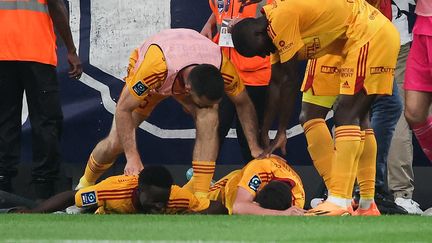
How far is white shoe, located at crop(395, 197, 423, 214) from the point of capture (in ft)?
32.6

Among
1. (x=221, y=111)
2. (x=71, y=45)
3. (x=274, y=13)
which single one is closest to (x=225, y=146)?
(x=221, y=111)

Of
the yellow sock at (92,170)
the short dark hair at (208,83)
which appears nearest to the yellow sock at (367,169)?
the short dark hair at (208,83)

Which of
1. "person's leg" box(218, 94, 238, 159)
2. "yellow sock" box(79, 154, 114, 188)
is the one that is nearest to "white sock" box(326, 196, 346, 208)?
"person's leg" box(218, 94, 238, 159)

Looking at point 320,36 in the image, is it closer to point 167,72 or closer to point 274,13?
point 274,13

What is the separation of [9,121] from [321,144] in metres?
2.37

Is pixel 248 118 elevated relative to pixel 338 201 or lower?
elevated

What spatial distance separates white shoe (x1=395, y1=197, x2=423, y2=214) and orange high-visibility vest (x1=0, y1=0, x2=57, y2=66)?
286 cm

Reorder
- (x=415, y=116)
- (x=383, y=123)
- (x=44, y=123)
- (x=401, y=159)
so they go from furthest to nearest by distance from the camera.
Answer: (x=401, y=159) < (x=383, y=123) < (x=44, y=123) < (x=415, y=116)

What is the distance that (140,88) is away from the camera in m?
8.87

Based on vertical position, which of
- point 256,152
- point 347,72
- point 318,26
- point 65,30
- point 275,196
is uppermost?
point 318,26

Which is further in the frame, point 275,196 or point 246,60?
point 246,60

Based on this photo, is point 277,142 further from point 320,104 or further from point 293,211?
point 293,211

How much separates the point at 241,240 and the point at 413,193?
440 cm

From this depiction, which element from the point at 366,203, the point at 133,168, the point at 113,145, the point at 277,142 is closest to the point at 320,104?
the point at 277,142
